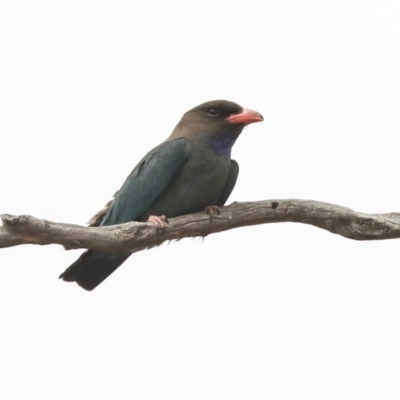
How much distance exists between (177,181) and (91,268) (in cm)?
99

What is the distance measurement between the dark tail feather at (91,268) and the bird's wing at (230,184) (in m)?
0.93

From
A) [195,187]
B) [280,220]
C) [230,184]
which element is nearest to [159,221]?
[195,187]

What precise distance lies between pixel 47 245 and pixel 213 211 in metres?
1.71

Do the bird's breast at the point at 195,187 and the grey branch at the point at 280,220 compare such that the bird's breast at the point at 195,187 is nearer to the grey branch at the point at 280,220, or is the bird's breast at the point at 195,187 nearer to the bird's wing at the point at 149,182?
the bird's wing at the point at 149,182

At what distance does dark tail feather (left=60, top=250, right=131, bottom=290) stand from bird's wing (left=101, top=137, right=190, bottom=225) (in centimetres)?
31

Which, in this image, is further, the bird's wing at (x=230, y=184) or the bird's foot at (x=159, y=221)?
the bird's wing at (x=230, y=184)

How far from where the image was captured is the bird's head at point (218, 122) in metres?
7.93

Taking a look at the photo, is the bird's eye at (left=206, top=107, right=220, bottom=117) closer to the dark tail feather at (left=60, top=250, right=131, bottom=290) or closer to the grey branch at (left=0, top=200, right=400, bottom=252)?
the grey branch at (left=0, top=200, right=400, bottom=252)

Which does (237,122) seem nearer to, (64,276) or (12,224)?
(64,276)

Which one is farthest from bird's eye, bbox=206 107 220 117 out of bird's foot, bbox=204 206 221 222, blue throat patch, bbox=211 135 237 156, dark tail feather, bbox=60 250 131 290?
dark tail feather, bbox=60 250 131 290

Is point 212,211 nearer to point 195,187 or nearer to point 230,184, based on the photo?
point 195,187

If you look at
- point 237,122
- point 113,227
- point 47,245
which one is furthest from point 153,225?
point 237,122

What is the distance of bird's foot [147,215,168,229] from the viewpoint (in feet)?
22.8

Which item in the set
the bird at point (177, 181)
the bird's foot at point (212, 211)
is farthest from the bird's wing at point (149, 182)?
the bird's foot at point (212, 211)
